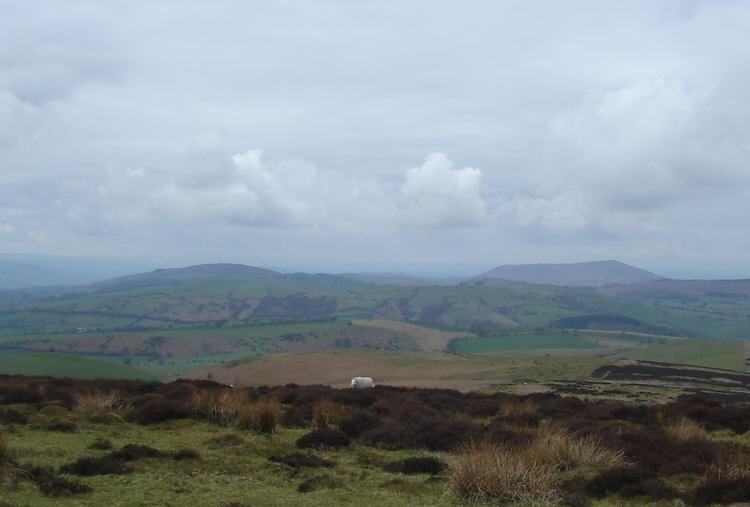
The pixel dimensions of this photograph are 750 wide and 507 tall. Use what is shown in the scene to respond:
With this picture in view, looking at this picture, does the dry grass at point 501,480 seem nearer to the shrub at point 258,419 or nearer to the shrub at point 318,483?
the shrub at point 318,483

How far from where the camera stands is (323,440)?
15.3 m

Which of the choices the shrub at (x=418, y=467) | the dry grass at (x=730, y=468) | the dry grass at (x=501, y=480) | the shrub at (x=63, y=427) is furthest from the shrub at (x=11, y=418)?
the dry grass at (x=730, y=468)

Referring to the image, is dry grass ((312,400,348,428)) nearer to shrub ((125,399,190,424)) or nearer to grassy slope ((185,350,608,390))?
shrub ((125,399,190,424))

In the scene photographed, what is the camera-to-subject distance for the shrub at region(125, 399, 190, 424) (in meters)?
17.3

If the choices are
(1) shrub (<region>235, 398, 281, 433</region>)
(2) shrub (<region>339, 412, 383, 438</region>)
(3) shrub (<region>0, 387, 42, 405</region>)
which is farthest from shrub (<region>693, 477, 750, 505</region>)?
(3) shrub (<region>0, 387, 42, 405</region>)

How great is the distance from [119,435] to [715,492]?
1434 cm

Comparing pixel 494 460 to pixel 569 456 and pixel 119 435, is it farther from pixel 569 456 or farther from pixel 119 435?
pixel 119 435

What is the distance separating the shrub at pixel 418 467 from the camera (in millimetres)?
12545

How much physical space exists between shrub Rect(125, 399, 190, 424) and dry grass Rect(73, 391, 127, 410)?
6.82 ft

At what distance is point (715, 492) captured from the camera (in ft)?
32.0

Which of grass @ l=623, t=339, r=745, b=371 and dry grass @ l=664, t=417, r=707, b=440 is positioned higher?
dry grass @ l=664, t=417, r=707, b=440

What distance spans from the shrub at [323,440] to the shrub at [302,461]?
1.85m

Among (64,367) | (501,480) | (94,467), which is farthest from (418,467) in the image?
(64,367)

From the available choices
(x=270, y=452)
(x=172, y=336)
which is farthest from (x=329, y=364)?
(x=172, y=336)
